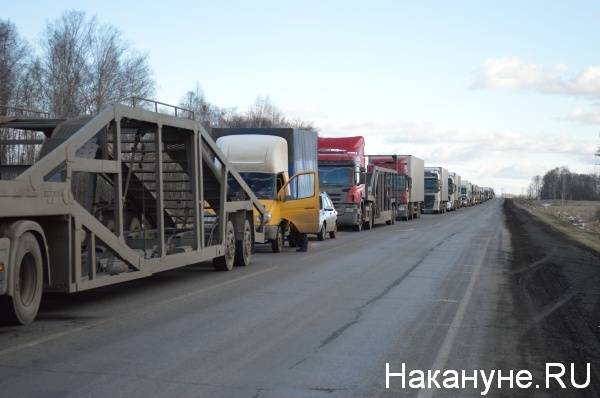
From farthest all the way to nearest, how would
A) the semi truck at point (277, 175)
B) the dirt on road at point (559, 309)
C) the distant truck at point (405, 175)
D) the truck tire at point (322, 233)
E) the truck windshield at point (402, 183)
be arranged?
the distant truck at point (405, 175)
the truck windshield at point (402, 183)
the truck tire at point (322, 233)
the semi truck at point (277, 175)
the dirt on road at point (559, 309)

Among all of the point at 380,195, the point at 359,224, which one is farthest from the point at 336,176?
the point at 380,195

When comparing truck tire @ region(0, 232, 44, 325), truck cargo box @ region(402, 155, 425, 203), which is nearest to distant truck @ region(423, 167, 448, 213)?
truck cargo box @ region(402, 155, 425, 203)

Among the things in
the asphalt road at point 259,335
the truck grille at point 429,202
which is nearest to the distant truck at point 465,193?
the truck grille at point 429,202

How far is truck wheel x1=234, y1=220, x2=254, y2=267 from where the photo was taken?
16844 millimetres

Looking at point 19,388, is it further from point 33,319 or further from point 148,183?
point 148,183

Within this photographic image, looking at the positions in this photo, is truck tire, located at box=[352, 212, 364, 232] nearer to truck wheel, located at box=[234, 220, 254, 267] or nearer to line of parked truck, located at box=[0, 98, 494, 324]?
line of parked truck, located at box=[0, 98, 494, 324]

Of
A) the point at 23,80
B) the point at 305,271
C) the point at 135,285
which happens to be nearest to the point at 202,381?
the point at 135,285

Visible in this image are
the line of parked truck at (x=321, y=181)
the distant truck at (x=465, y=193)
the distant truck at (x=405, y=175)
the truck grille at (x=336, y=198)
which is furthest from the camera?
the distant truck at (x=465, y=193)

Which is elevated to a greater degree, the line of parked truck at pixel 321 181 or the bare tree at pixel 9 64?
the bare tree at pixel 9 64

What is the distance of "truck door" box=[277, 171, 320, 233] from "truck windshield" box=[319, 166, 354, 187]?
10.8m

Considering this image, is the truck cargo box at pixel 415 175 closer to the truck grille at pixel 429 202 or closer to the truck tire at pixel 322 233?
the truck grille at pixel 429 202

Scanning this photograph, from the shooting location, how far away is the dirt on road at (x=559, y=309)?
7773mm

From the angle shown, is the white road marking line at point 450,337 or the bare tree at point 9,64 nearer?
the white road marking line at point 450,337

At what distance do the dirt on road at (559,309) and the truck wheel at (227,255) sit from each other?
19.4ft
